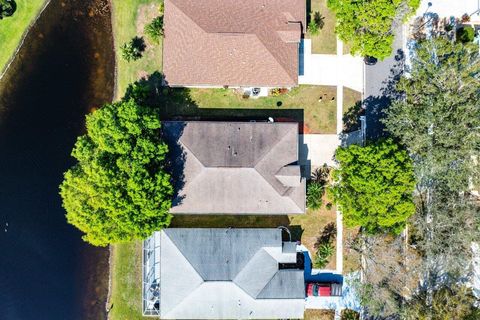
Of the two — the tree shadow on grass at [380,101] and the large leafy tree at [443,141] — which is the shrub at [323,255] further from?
the tree shadow on grass at [380,101]

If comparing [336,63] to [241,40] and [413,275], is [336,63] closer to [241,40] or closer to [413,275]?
[241,40]

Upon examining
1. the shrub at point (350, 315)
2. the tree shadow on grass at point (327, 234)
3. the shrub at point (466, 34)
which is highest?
the shrub at point (466, 34)

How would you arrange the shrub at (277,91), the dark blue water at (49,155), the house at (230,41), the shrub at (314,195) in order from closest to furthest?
the house at (230,41) → the shrub at (314,195) → the shrub at (277,91) → the dark blue water at (49,155)

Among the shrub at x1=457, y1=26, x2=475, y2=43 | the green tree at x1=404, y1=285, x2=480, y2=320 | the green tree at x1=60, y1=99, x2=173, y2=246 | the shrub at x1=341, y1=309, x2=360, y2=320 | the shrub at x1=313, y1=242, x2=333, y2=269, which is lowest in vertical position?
the shrub at x1=341, y1=309, x2=360, y2=320

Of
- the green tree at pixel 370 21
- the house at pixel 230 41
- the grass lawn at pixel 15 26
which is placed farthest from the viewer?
the grass lawn at pixel 15 26

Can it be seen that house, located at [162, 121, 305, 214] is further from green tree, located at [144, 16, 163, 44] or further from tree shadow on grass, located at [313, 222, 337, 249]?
green tree, located at [144, 16, 163, 44]

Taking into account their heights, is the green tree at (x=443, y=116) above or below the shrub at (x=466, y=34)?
below

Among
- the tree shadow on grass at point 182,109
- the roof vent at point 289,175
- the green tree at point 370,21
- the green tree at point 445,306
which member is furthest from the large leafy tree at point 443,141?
the tree shadow on grass at point 182,109

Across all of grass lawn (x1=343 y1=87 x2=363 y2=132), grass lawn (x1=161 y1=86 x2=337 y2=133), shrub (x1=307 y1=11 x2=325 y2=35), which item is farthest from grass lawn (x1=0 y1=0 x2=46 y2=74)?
grass lawn (x1=343 y1=87 x2=363 y2=132)
